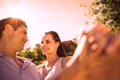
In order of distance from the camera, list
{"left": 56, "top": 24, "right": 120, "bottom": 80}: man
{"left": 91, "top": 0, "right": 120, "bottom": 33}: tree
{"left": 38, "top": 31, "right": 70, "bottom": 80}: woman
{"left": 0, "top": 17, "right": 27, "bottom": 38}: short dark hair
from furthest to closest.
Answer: {"left": 91, "top": 0, "right": 120, "bottom": 33}: tree, {"left": 38, "top": 31, "right": 70, "bottom": 80}: woman, {"left": 0, "top": 17, "right": 27, "bottom": 38}: short dark hair, {"left": 56, "top": 24, "right": 120, "bottom": 80}: man

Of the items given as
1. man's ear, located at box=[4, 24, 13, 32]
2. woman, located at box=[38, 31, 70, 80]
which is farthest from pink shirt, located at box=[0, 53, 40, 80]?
woman, located at box=[38, 31, 70, 80]

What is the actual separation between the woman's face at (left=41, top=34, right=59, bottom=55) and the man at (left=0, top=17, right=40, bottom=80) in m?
1.12

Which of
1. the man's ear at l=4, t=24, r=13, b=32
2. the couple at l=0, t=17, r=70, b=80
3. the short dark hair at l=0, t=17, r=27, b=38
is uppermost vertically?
the short dark hair at l=0, t=17, r=27, b=38

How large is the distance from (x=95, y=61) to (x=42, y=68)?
102 inches

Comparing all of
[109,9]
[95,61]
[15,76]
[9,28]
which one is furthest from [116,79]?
[109,9]

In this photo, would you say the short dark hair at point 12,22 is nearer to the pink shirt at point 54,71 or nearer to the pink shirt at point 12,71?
the pink shirt at point 12,71

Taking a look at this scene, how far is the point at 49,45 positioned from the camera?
15.2 ft

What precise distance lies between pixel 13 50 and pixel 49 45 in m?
1.36

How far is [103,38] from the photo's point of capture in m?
1.95

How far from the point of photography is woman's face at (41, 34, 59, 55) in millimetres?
4592

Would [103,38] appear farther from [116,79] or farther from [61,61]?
[61,61]

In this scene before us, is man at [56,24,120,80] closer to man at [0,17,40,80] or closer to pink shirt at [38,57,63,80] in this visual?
man at [0,17,40,80]

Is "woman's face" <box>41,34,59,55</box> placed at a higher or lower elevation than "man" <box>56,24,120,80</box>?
lower

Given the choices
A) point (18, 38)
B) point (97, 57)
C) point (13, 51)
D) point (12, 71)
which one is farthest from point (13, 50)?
point (97, 57)
